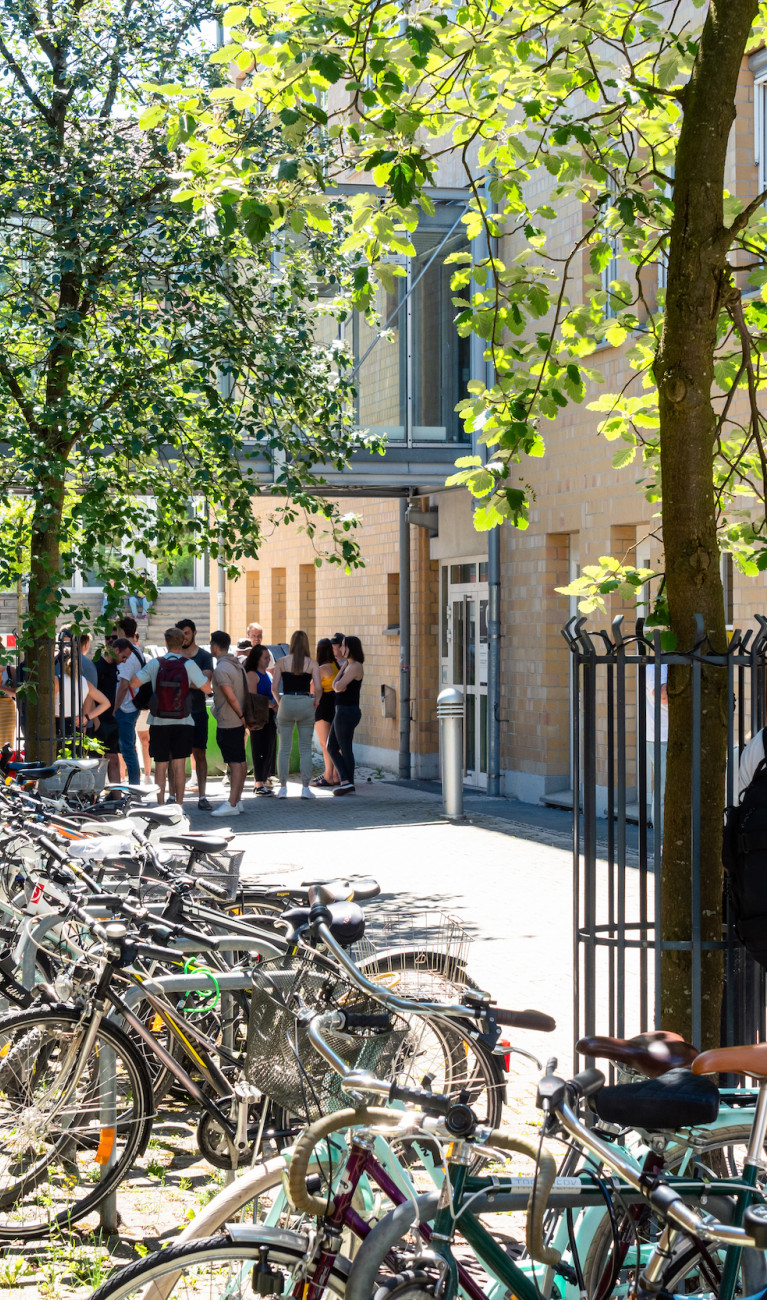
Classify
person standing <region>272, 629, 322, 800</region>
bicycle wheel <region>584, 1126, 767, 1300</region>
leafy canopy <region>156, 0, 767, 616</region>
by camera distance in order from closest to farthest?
bicycle wheel <region>584, 1126, 767, 1300</region> → leafy canopy <region>156, 0, 767, 616</region> → person standing <region>272, 629, 322, 800</region>

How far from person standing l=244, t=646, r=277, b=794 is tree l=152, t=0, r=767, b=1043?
11.1 meters

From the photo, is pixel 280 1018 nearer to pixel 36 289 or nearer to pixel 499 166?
pixel 499 166

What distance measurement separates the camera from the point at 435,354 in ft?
64.7

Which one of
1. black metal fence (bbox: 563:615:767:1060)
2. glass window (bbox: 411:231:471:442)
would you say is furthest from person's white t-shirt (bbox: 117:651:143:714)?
black metal fence (bbox: 563:615:767:1060)

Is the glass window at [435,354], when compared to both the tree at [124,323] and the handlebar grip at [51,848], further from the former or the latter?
the handlebar grip at [51,848]

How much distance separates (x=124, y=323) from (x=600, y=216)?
5.20 m

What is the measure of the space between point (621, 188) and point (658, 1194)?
409 cm

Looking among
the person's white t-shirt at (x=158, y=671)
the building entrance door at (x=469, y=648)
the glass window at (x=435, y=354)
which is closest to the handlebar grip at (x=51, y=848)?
the person's white t-shirt at (x=158, y=671)

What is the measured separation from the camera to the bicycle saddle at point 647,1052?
112 inches

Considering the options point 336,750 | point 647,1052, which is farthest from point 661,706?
point 336,750

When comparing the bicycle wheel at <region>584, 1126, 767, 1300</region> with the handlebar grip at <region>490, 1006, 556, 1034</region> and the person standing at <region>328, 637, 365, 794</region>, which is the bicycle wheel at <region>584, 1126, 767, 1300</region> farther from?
the person standing at <region>328, 637, 365, 794</region>

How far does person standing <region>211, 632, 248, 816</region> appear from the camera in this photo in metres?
15.7

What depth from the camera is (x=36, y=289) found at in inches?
417

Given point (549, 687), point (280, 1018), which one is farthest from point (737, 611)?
point (280, 1018)
